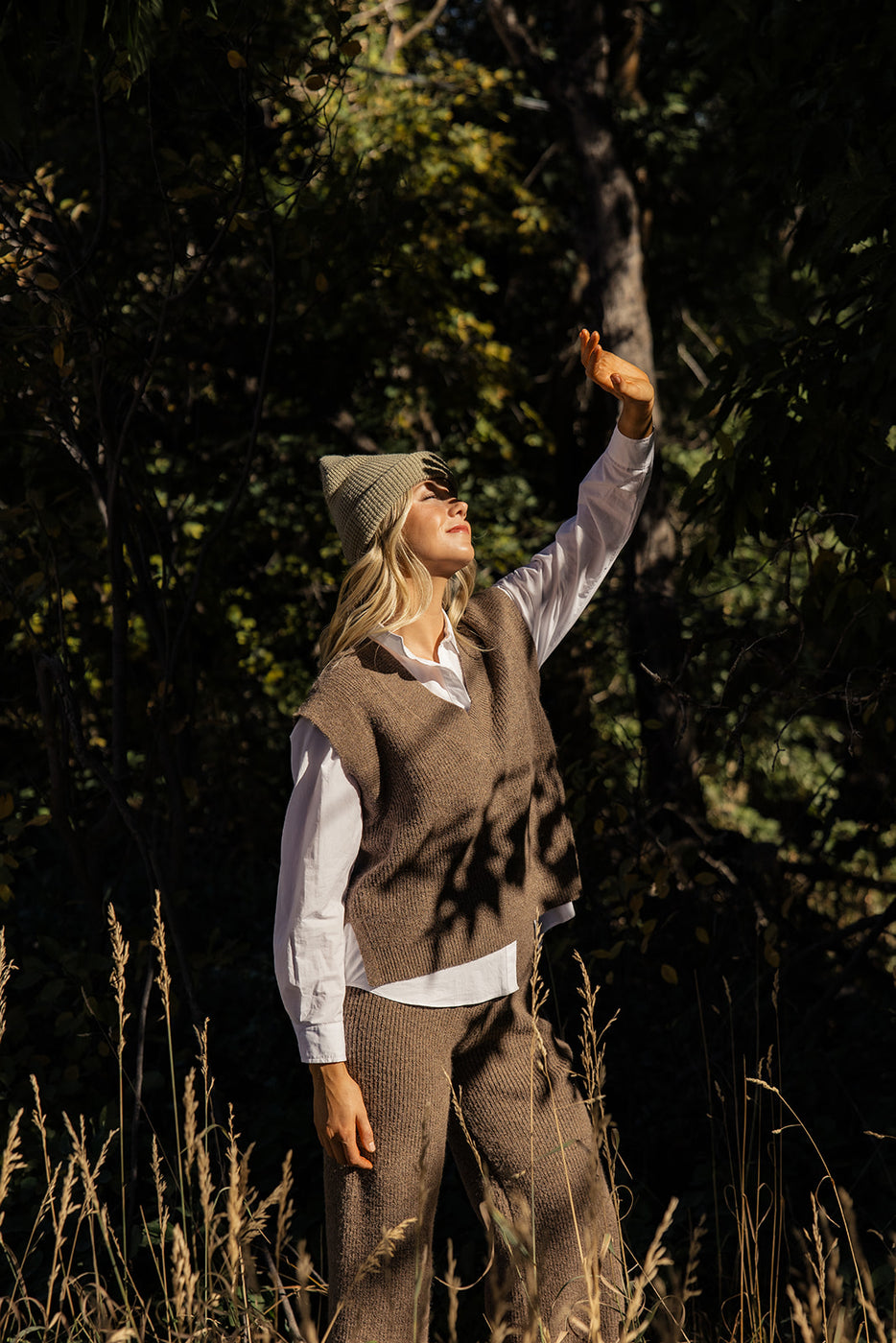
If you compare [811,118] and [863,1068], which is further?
[863,1068]

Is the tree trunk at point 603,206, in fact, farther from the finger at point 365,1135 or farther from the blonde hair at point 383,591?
the finger at point 365,1135

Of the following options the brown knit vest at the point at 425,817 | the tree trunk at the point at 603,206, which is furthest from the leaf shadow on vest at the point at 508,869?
the tree trunk at the point at 603,206

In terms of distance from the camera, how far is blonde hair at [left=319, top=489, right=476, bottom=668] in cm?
202

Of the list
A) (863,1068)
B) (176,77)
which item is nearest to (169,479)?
(176,77)

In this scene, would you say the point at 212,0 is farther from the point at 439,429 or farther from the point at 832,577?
the point at 439,429

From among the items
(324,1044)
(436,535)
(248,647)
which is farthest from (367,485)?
Result: (248,647)

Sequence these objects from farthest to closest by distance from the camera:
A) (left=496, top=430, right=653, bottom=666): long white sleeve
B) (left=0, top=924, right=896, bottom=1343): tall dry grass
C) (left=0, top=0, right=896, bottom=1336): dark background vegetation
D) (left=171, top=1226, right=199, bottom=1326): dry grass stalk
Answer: (left=0, top=0, right=896, bottom=1336): dark background vegetation, (left=496, top=430, right=653, bottom=666): long white sleeve, (left=0, top=924, right=896, bottom=1343): tall dry grass, (left=171, top=1226, right=199, bottom=1326): dry grass stalk

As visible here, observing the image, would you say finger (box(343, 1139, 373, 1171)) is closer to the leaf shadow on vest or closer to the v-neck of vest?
the leaf shadow on vest

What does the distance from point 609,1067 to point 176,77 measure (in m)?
3.60

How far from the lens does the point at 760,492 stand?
9.10 ft

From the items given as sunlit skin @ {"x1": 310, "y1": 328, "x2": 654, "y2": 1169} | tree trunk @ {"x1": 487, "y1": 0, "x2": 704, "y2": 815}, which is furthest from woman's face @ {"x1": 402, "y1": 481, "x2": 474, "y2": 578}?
tree trunk @ {"x1": 487, "y1": 0, "x2": 704, "y2": 815}

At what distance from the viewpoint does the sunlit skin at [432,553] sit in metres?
1.83

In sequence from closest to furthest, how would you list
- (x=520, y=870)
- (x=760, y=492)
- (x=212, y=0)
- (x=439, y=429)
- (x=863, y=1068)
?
1. (x=520, y=870)
2. (x=212, y=0)
3. (x=760, y=492)
4. (x=863, y=1068)
5. (x=439, y=429)

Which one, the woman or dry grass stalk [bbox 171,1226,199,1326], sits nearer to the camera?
dry grass stalk [bbox 171,1226,199,1326]
